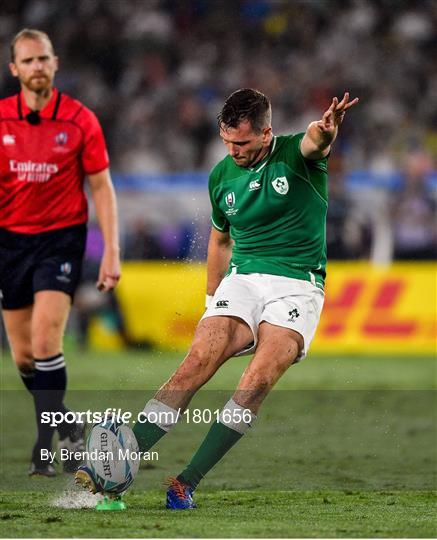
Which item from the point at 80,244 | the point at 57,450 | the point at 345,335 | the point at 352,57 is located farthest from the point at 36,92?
the point at 352,57

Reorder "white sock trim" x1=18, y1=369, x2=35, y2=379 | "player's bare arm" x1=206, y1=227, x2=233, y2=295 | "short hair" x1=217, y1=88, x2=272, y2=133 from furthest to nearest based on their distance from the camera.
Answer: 1. "white sock trim" x1=18, y1=369, x2=35, y2=379
2. "player's bare arm" x1=206, y1=227, x2=233, y2=295
3. "short hair" x1=217, y1=88, x2=272, y2=133

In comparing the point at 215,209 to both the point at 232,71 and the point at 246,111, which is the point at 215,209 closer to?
the point at 246,111

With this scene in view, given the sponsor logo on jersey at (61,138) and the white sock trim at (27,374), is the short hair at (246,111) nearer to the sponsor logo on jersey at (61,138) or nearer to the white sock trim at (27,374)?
the sponsor logo on jersey at (61,138)

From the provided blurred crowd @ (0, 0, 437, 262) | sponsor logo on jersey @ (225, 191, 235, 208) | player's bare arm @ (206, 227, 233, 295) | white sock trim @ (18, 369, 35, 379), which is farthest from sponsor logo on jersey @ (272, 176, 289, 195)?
blurred crowd @ (0, 0, 437, 262)

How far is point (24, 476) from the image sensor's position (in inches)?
292

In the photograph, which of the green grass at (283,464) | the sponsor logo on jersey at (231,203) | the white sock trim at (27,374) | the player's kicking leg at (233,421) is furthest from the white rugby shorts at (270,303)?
the white sock trim at (27,374)

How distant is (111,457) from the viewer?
18.8ft

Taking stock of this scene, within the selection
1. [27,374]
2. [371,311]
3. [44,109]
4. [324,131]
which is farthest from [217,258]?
[371,311]

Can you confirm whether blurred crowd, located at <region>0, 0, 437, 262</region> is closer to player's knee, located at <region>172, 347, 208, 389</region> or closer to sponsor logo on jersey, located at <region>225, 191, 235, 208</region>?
sponsor logo on jersey, located at <region>225, 191, 235, 208</region>

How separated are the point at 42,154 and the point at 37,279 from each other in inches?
31.5

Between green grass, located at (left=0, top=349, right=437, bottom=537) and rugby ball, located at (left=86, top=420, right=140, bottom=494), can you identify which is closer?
green grass, located at (left=0, top=349, right=437, bottom=537)

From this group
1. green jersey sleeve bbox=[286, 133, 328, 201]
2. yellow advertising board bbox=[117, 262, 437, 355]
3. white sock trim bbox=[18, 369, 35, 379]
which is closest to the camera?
green jersey sleeve bbox=[286, 133, 328, 201]

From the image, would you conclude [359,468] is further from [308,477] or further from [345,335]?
[345,335]

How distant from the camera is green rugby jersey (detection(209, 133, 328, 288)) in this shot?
6.36 metres
